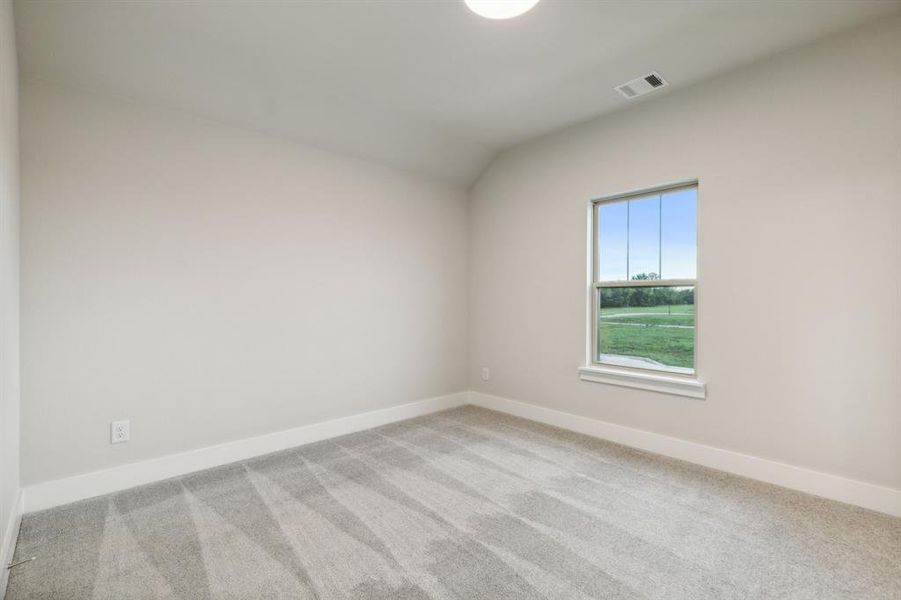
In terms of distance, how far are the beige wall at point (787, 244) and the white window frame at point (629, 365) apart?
0.07 m

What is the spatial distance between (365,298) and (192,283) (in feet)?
4.40

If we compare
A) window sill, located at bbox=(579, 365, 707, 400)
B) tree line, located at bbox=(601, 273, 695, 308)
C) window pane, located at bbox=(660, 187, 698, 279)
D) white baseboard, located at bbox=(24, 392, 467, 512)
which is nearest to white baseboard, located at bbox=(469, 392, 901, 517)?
window sill, located at bbox=(579, 365, 707, 400)

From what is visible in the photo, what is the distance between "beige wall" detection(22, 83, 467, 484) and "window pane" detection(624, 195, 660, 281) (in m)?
2.01

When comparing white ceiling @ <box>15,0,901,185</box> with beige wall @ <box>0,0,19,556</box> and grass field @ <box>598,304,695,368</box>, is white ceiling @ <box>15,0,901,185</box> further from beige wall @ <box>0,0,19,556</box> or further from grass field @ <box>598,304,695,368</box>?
grass field @ <box>598,304,695,368</box>

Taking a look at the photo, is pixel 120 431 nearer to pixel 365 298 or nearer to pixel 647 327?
pixel 365 298

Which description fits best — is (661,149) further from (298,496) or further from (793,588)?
(298,496)

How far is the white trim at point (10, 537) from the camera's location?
161 cm

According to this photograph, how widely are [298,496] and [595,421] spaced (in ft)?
7.68

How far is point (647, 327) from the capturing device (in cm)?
327

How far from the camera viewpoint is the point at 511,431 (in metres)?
3.53

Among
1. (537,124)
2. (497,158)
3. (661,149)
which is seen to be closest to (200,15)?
(537,124)

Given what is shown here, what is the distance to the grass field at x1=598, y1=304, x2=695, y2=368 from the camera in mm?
3037

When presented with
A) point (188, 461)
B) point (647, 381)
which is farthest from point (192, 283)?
point (647, 381)

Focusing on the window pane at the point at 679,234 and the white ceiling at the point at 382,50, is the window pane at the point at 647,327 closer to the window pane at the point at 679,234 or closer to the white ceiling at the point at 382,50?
the window pane at the point at 679,234
